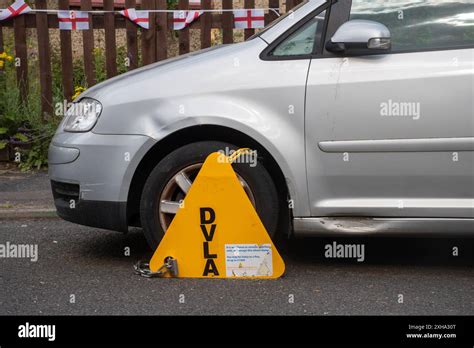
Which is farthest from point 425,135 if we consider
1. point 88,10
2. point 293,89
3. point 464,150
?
point 88,10

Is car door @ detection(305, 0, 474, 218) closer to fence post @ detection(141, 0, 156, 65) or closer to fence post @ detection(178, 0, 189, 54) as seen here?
fence post @ detection(178, 0, 189, 54)

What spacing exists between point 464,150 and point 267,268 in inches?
50.5

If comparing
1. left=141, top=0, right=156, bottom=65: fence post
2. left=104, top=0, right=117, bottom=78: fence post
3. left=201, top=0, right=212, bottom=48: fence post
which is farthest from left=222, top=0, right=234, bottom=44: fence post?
left=104, top=0, right=117, bottom=78: fence post

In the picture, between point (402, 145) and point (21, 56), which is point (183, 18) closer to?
point (21, 56)

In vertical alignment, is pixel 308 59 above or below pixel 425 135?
above

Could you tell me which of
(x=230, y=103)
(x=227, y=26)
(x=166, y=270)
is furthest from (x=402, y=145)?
(x=227, y=26)

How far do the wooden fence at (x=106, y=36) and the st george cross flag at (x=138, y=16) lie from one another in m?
0.05

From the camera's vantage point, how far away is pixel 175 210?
5113mm

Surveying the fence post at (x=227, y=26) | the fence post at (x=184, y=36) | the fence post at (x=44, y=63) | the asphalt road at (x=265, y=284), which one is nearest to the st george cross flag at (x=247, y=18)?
the fence post at (x=227, y=26)

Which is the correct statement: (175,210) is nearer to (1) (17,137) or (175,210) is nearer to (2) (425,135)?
(2) (425,135)

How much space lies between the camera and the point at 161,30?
29.3 ft

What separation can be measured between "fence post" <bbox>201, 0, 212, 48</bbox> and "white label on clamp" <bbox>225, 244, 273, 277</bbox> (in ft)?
14.0

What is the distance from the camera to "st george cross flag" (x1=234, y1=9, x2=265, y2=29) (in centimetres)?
892

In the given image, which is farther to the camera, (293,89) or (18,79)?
(18,79)
